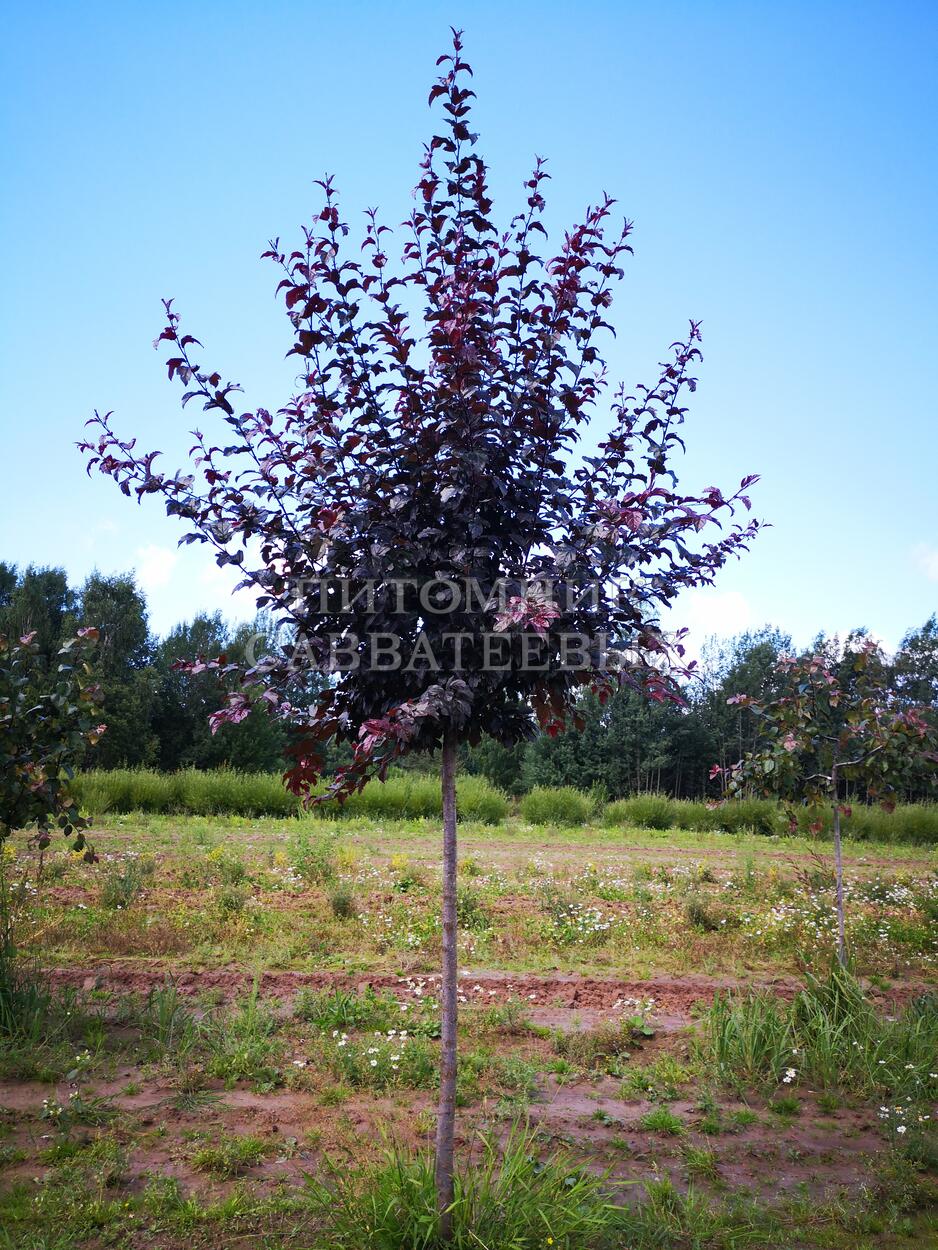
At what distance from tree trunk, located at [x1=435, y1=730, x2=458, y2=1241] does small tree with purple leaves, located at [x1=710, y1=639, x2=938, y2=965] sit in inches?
173

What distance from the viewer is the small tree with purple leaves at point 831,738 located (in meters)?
7.72

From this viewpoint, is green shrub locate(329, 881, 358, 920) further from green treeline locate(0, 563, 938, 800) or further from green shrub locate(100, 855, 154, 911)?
green treeline locate(0, 563, 938, 800)

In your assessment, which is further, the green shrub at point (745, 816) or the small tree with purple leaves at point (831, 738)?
the green shrub at point (745, 816)

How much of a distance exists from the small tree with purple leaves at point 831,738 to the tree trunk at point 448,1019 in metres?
4.40

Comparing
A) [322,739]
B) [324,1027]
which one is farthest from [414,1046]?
[322,739]

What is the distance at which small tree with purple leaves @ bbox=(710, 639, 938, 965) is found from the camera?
7.72 m

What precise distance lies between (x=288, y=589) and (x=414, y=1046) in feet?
12.1

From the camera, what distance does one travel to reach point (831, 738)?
8.00m

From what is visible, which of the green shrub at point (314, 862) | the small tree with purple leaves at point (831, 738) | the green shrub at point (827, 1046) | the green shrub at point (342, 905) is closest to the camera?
the green shrub at point (827, 1046)

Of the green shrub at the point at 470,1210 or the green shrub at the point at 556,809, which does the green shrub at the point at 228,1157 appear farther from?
the green shrub at the point at 556,809

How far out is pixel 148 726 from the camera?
39281mm

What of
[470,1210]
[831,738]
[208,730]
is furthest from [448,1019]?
[208,730]

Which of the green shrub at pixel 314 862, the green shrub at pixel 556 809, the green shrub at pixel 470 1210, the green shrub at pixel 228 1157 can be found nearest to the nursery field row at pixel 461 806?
the green shrub at pixel 556 809

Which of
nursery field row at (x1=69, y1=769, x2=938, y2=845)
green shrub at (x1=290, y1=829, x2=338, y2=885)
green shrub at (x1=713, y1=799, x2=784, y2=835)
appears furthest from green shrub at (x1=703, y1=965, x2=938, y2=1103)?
green shrub at (x1=713, y1=799, x2=784, y2=835)
